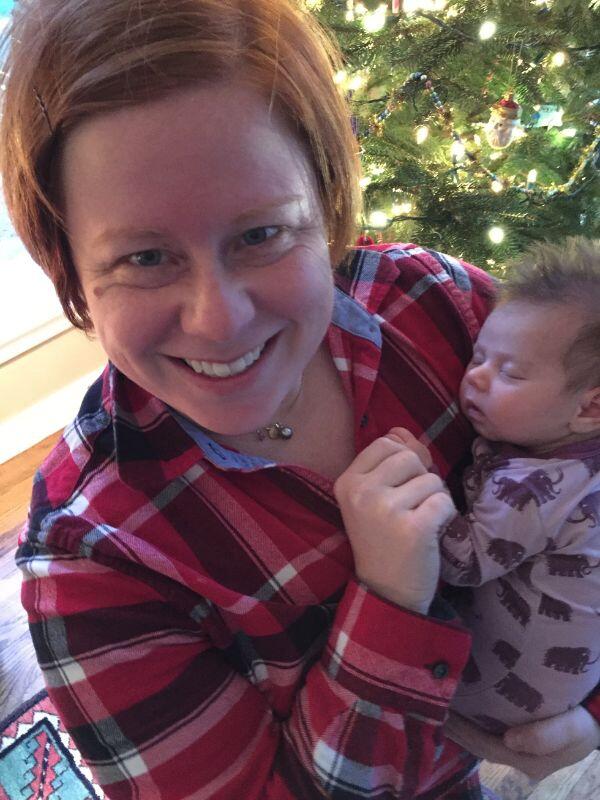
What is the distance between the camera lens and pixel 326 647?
701mm

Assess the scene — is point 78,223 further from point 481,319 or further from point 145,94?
point 481,319

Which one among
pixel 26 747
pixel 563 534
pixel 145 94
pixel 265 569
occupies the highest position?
pixel 145 94

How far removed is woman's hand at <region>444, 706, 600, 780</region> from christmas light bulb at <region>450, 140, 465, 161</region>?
3.58ft

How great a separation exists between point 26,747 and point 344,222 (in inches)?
54.8

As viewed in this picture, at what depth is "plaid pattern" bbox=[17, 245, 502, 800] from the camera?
625 millimetres

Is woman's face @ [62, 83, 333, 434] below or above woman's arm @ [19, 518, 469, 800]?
above

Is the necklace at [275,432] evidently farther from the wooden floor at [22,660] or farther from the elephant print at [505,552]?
the wooden floor at [22,660]

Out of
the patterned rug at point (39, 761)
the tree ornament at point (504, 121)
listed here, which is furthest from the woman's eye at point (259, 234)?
the patterned rug at point (39, 761)

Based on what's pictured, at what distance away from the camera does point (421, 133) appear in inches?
54.6

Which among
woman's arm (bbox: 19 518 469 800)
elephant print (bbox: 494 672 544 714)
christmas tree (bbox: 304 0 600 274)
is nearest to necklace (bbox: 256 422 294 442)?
woman's arm (bbox: 19 518 469 800)

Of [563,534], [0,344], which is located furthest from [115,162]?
[0,344]

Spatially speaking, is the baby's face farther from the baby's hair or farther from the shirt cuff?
the shirt cuff

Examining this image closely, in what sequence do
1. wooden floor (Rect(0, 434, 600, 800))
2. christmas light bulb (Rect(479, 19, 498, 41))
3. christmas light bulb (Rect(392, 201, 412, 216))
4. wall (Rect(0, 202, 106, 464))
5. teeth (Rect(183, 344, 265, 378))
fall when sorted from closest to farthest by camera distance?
teeth (Rect(183, 344, 265, 378)) → christmas light bulb (Rect(479, 19, 498, 41)) → wooden floor (Rect(0, 434, 600, 800)) → christmas light bulb (Rect(392, 201, 412, 216)) → wall (Rect(0, 202, 106, 464))

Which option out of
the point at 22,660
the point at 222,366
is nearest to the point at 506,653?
the point at 222,366
